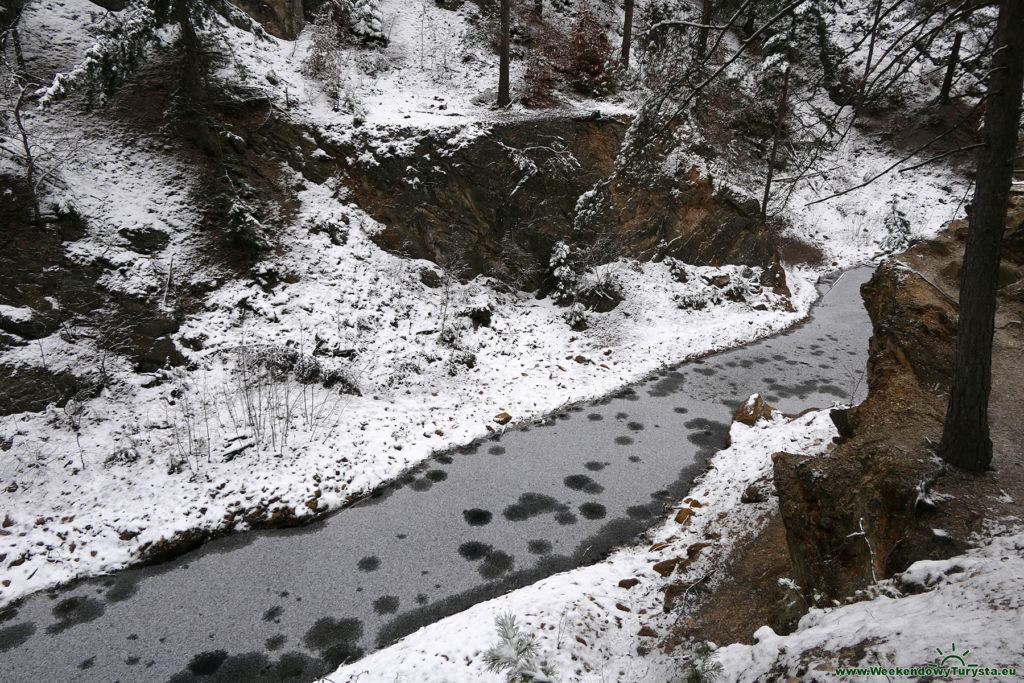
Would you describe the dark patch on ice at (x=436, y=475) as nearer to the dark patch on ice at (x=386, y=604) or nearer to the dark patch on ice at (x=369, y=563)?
the dark patch on ice at (x=369, y=563)

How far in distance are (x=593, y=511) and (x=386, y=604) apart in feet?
10.0

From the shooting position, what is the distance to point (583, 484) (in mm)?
7562

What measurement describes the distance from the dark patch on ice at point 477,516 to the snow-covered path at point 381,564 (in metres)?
0.02

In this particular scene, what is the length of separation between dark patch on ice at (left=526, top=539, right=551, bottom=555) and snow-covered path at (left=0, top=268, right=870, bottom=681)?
0.03m

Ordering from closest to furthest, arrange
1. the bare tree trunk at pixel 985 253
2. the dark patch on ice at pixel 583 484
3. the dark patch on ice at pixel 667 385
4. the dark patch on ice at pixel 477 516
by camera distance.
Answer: the bare tree trunk at pixel 985 253, the dark patch on ice at pixel 477 516, the dark patch on ice at pixel 583 484, the dark patch on ice at pixel 667 385

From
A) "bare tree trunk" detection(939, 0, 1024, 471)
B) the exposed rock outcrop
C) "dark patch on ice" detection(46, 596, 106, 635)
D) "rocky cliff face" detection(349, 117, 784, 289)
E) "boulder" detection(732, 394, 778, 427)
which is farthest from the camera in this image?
the exposed rock outcrop

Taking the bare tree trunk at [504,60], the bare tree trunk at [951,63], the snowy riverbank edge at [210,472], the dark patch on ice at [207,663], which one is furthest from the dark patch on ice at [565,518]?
the bare tree trunk at [504,60]

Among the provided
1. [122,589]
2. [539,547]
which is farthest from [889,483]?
[122,589]

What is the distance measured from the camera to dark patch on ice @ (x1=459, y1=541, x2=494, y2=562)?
617 cm

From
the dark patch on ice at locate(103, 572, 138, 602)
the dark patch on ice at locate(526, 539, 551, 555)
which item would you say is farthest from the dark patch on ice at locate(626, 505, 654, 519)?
the dark patch on ice at locate(103, 572, 138, 602)

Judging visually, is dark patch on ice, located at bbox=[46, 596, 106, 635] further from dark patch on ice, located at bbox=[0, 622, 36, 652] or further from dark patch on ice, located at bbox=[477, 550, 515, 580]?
dark patch on ice, located at bbox=[477, 550, 515, 580]

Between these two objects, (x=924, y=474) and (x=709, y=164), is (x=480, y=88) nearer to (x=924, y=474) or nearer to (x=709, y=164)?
(x=709, y=164)

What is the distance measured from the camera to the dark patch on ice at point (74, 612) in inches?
201

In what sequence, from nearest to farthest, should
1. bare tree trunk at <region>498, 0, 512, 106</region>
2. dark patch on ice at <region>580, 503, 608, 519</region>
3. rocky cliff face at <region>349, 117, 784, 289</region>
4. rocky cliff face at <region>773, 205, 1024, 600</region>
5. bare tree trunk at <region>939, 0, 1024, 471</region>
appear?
rocky cliff face at <region>773, 205, 1024, 600</region>
bare tree trunk at <region>939, 0, 1024, 471</region>
dark patch on ice at <region>580, 503, 608, 519</region>
rocky cliff face at <region>349, 117, 784, 289</region>
bare tree trunk at <region>498, 0, 512, 106</region>
